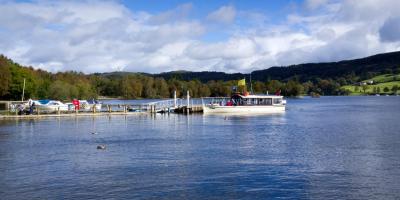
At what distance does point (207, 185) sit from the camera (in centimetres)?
3142

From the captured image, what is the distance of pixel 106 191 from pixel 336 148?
27031mm

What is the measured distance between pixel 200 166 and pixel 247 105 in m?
79.4

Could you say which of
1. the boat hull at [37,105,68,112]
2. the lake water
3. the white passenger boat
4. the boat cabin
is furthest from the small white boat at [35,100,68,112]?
the lake water

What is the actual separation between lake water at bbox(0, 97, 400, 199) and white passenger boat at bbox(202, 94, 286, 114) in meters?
50.2

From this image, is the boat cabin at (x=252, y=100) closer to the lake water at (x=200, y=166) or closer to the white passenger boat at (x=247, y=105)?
the white passenger boat at (x=247, y=105)

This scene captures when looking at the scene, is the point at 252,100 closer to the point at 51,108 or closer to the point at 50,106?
the point at 51,108

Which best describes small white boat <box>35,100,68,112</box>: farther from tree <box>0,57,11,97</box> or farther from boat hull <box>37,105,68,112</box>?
tree <box>0,57,11,97</box>

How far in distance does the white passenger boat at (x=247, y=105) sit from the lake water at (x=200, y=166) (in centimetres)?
5018

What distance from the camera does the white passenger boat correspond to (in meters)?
113

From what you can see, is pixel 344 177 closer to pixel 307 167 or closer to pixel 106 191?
pixel 307 167

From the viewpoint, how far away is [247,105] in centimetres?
11669

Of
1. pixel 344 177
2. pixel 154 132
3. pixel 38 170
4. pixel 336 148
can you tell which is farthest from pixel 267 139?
pixel 38 170

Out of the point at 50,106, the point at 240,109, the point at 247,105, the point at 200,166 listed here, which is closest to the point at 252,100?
the point at 247,105

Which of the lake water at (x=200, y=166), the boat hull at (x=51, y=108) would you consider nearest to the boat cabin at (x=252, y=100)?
the boat hull at (x=51, y=108)
